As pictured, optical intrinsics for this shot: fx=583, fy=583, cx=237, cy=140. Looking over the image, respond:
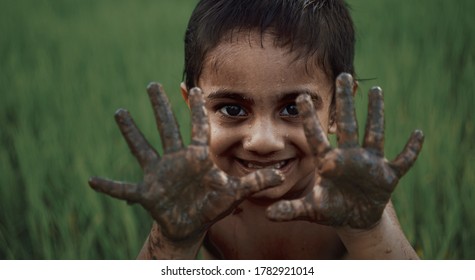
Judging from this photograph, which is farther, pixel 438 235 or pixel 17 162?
pixel 17 162

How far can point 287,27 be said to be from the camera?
1365mm

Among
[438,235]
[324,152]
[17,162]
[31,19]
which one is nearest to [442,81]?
[438,235]

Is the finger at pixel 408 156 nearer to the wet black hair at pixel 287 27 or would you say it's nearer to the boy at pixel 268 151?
the boy at pixel 268 151

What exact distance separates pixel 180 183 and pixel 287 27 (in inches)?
18.9

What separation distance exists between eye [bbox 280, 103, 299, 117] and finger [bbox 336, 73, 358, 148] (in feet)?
0.75

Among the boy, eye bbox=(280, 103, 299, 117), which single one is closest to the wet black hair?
the boy

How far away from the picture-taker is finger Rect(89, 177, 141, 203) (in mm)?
1105

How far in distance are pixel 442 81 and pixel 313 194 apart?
5.26ft

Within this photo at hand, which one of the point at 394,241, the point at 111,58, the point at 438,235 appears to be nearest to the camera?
the point at 394,241

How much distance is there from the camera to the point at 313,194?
1093 millimetres

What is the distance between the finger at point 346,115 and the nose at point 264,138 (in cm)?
20

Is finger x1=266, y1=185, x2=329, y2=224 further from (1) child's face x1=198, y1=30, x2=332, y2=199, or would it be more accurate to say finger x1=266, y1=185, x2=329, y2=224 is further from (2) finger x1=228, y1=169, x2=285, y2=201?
(1) child's face x1=198, y1=30, x2=332, y2=199

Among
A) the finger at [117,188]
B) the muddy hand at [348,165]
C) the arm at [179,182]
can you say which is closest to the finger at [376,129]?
the muddy hand at [348,165]

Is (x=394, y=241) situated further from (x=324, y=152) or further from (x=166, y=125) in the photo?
(x=166, y=125)
